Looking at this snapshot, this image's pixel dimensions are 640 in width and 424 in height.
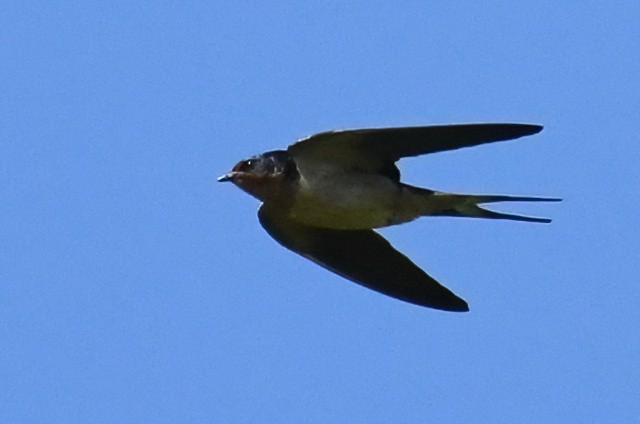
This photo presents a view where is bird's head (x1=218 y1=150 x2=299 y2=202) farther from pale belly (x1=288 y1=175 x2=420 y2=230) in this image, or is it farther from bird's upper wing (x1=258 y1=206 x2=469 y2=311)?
bird's upper wing (x1=258 y1=206 x2=469 y2=311)

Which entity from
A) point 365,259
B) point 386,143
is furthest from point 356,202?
point 365,259

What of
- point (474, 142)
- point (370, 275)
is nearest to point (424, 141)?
point (474, 142)

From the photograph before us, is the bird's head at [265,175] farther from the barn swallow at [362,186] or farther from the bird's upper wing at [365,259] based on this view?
the bird's upper wing at [365,259]

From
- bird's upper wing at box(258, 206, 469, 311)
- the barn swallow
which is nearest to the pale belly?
the barn swallow

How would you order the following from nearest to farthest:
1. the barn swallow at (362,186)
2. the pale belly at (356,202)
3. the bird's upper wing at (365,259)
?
the barn swallow at (362,186), the pale belly at (356,202), the bird's upper wing at (365,259)

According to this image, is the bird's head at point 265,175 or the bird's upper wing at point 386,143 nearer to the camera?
the bird's upper wing at point 386,143

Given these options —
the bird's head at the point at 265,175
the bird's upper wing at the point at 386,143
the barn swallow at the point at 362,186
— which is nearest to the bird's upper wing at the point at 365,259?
the barn swallow at the point at 362,186

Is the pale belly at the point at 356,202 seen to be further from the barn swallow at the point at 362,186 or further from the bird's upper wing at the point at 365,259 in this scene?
the bird's upper wing at the point at 365,259

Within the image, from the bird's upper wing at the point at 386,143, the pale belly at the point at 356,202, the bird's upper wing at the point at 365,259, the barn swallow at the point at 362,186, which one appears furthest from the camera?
the bird's upper wing at the point at 365,259

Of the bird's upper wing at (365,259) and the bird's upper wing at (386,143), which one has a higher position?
the bird's upper wing at (386,143)
